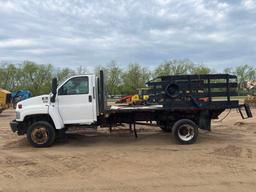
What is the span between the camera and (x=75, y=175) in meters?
7.02

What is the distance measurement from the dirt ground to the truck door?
2.96 ft

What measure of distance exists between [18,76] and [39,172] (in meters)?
62.6

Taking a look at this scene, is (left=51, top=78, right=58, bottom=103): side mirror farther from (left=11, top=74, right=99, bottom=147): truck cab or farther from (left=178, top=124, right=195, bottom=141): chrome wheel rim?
(left=178, top=124, right=195, bottom=141): chrome wheel rim

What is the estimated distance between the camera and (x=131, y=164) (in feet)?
26.0

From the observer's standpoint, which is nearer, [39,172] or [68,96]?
[39,172]

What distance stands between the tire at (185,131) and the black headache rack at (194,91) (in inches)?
18.7

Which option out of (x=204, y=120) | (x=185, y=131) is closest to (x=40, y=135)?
(x=185, y=131)

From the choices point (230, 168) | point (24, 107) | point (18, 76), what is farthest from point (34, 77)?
point (230, 168)

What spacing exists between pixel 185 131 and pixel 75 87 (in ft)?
12.2

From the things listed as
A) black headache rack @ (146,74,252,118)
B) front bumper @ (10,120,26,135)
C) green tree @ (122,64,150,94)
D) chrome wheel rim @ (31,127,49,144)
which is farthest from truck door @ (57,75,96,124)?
green tree @ (122,64,150,94)

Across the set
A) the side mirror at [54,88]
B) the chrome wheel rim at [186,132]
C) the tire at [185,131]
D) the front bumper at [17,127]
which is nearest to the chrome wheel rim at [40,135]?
the front bumper at [17,127]

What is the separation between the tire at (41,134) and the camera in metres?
10.4

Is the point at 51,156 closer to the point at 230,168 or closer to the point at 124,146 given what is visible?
the point at 124,146

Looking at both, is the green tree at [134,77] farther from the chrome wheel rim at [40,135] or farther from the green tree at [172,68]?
the chrome wheel rim at [40,135]
